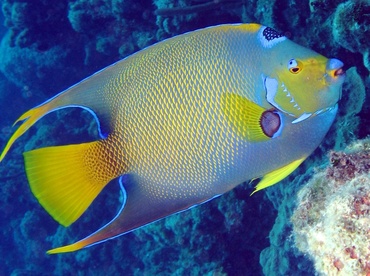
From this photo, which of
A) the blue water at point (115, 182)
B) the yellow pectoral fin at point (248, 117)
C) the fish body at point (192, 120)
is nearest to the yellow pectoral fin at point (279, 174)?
the fish body at point (192, 120)

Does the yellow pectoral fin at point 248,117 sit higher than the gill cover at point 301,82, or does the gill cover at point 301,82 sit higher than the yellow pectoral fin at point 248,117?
the gill cover at point 301,82

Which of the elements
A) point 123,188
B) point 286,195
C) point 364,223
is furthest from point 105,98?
point 286,195

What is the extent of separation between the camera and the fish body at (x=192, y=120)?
1.07m

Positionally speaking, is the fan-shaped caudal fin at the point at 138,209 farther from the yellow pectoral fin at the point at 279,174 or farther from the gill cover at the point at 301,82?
the gill cover at the point at 301,82

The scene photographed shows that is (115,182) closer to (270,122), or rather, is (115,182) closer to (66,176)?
(66,176)

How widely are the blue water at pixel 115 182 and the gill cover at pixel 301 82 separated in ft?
4.40

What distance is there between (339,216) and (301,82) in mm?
449

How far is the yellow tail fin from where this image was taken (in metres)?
1.04

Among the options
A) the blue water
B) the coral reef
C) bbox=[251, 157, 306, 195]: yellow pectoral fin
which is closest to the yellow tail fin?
bbox=[251, 157, 306, 195]: yellow pectoral fin

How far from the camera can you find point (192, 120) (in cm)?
111

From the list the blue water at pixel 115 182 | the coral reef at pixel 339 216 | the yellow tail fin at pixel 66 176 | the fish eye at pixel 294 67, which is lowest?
the blue water at pixel 115 182

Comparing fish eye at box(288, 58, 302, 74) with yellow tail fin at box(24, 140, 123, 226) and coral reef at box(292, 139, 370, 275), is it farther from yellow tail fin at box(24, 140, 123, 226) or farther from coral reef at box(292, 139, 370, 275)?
yellow tail fin at box(24, 140, 123, 226)

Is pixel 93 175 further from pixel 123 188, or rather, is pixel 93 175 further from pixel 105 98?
pixel 105 98

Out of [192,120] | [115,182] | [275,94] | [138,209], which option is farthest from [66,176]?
[115,182]
